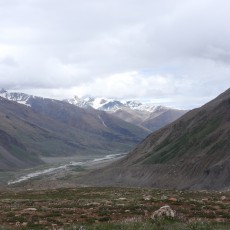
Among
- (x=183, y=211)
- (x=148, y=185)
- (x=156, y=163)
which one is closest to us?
(x=183, y=211)

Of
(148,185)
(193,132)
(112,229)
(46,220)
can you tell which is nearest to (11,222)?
(46,220)

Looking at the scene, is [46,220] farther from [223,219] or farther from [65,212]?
[223,219]

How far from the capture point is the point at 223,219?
2700 centimetres

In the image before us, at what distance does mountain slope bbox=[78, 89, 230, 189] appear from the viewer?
453ft

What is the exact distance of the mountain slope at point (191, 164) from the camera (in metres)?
138

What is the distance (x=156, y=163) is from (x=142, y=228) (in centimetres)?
16232

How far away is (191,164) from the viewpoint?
15488cm

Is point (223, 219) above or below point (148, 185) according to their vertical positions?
above

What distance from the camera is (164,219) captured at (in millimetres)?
24984

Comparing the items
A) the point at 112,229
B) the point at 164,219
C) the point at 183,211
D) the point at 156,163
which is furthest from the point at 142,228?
the point at 156,163

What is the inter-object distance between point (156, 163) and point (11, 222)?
516ft

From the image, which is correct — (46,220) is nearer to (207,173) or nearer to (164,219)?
(164,219)

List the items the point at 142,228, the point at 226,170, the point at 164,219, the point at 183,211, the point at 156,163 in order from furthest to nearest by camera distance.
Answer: the point at 156,163 → the point at 226,170 → the point at 183,211 → the point at 164,219 → the point at 142,228

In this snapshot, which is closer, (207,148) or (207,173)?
(207,173)
